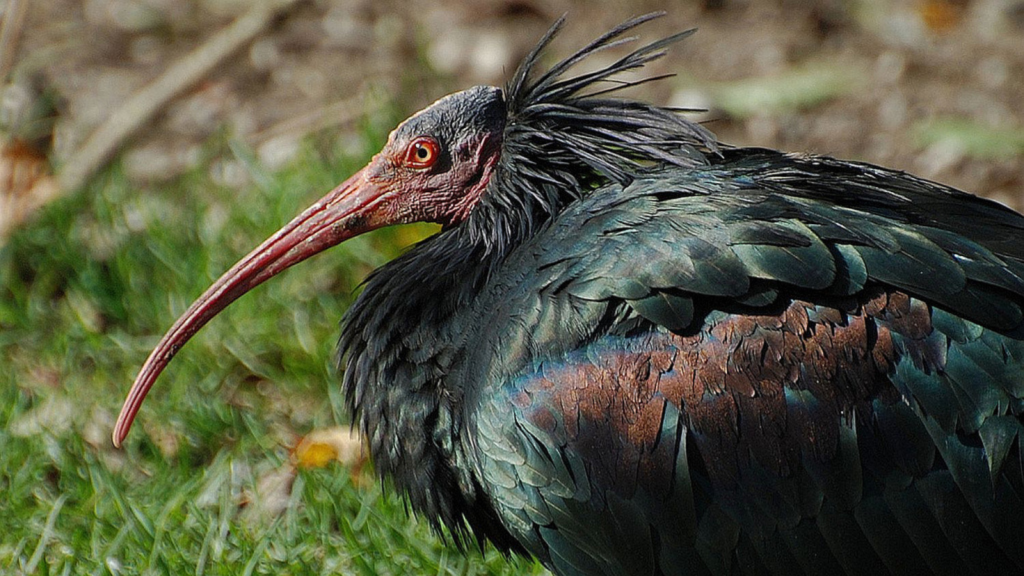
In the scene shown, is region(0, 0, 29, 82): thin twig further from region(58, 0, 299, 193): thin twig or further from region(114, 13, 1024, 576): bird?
region(114, 13, 1024, 576): bird

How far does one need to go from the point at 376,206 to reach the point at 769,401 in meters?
1.54

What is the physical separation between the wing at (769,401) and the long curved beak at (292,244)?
92 cm

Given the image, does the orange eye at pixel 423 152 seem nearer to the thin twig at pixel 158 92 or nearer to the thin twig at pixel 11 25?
→ the thin twig at pixel 11 25

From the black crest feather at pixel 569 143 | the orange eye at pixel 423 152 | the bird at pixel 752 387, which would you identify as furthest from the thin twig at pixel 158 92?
the bird at pixel 752 387

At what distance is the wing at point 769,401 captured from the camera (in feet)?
11.7

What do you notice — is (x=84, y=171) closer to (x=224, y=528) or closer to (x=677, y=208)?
(x=224, y=528)

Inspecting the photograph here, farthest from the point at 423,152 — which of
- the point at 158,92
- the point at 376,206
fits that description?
the point at 158,92

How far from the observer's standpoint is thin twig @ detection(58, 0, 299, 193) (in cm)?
712

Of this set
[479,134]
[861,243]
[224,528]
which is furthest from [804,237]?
[224,528]

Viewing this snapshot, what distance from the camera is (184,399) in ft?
18.3

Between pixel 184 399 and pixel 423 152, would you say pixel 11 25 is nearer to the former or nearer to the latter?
pixel 184 399

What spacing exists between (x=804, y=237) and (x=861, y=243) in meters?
0.17

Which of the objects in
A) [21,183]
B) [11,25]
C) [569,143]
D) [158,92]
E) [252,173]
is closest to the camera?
[569,143]

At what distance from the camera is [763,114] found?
7758mm
